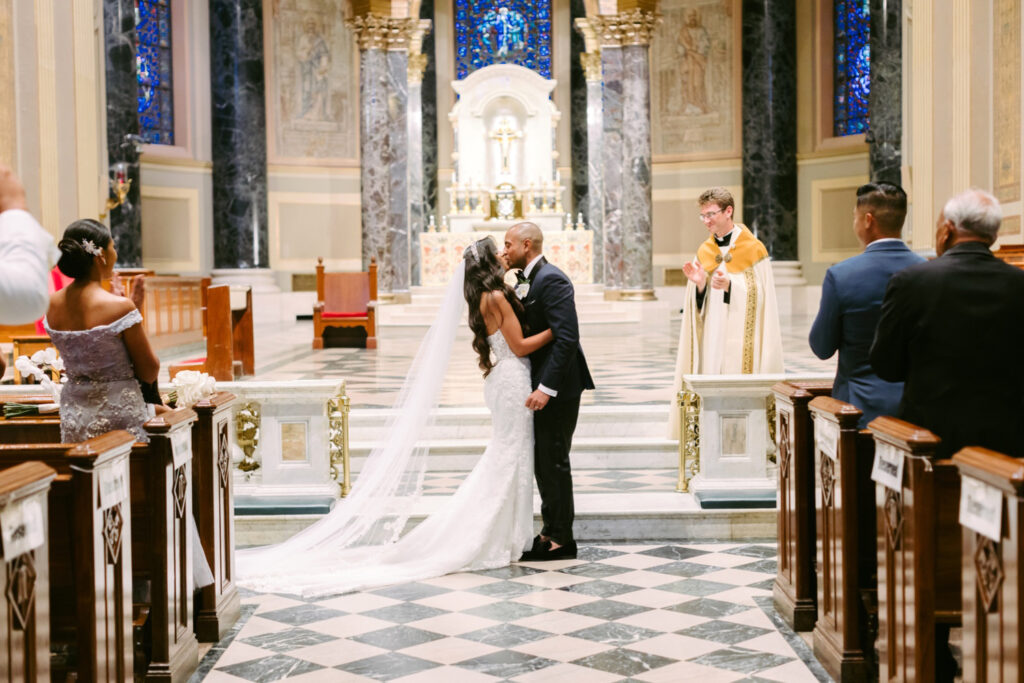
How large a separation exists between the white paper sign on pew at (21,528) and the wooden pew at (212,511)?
1.82 meters

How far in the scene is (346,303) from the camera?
16.3 m

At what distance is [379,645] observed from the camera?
4.55m

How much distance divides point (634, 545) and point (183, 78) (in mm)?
18233

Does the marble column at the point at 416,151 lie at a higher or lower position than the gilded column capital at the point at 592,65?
lower

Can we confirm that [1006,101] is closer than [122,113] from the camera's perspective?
Yes

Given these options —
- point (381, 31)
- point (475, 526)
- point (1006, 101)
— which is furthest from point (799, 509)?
point (381, 31)

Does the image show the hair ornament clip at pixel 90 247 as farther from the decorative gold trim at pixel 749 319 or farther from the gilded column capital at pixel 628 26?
the gilded column capital at pixel 628 26

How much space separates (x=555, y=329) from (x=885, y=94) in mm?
12877

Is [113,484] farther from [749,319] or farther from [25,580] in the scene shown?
[749,319]

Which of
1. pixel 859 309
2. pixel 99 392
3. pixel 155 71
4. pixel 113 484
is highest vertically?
pixel 155 71

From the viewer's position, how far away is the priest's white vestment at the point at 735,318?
701cm

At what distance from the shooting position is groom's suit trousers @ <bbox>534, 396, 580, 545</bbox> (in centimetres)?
588

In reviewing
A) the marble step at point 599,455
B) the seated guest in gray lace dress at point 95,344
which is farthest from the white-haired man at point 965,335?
the marble step at point 599,455

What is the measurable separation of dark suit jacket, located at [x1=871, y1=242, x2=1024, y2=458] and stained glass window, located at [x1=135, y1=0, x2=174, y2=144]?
19.7m
